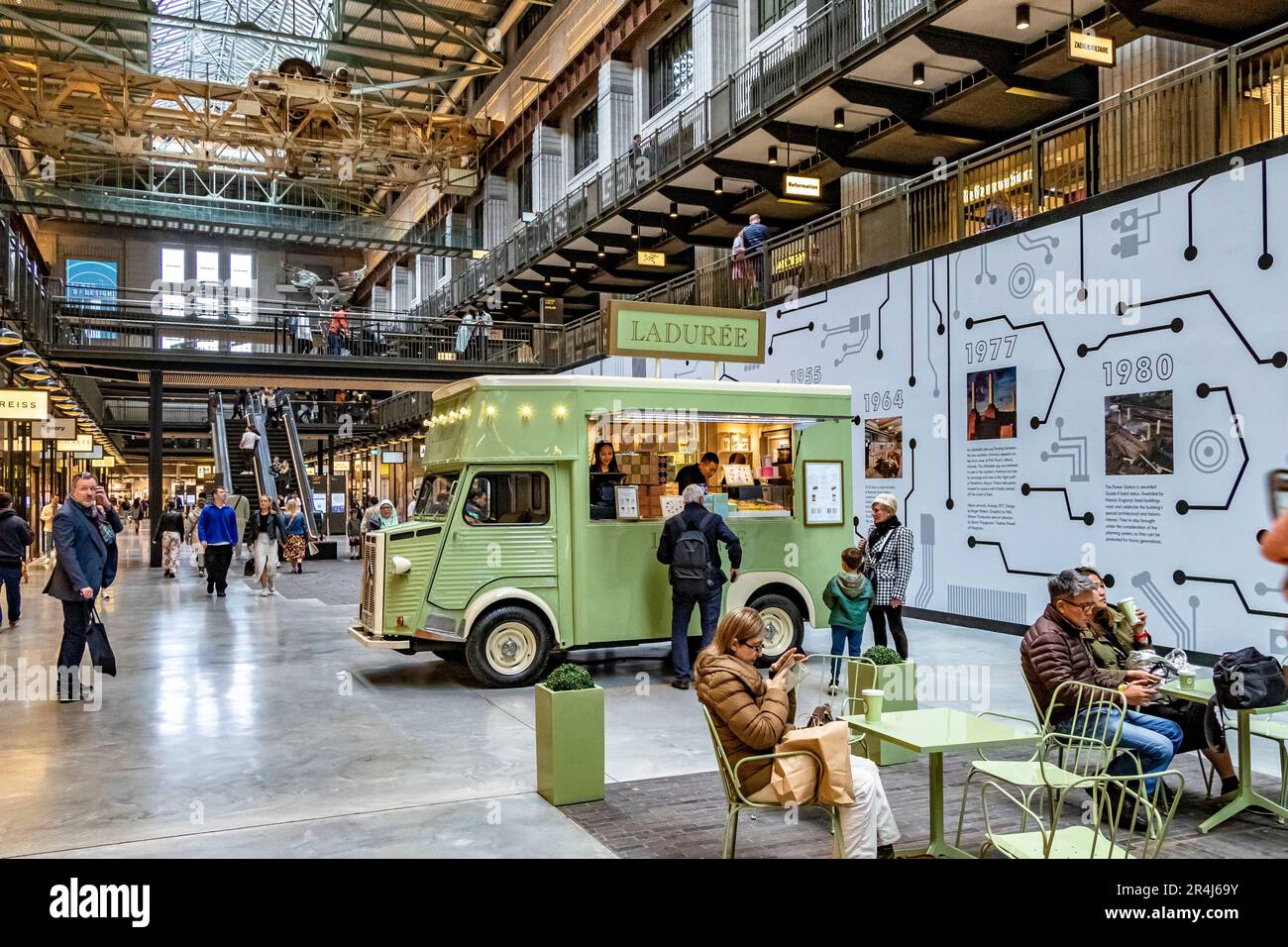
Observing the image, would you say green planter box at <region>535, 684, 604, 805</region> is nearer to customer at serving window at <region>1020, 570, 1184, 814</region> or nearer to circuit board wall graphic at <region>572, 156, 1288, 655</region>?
customer at serving window at <region>1020, 570, 1184, 814</region>

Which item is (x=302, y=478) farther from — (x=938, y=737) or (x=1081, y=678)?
(x=938, y=737)

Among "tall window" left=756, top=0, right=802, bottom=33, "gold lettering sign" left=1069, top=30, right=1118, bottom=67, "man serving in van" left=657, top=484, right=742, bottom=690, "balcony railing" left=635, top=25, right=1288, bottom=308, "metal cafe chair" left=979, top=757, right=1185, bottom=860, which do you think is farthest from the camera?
"tall window" left=756, top=0, right=802, bottom=33

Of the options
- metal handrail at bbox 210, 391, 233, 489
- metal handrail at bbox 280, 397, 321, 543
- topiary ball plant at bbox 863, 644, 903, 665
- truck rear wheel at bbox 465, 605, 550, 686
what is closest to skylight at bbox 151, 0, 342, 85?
metal handrail at bbox 210, 391, 233, 489

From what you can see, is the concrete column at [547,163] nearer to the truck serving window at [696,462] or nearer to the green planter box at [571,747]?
the truck serving window at [696,462]

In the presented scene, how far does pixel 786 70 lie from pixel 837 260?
3.91 meters

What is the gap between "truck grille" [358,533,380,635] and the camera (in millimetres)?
9727

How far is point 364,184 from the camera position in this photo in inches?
1672

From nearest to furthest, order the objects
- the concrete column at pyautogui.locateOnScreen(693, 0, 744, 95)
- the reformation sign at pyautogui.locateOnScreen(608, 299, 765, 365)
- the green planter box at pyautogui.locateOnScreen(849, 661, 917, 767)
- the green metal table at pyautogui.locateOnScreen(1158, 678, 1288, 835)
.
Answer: the green metal table at pyautogui.locateOnScreen(1158, 678, 1288, 835) < the green planter box at pyautogui.locateOnScreen(849, 661, 917, 767) < the reformation sign at pyautogui.locateOnScreen(608, 299, 765, 365) < the concrete column at pyautogui.locateOnScreen(693, 0, 744, 95)

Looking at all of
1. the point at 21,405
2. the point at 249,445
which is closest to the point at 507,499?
the point at 21,405

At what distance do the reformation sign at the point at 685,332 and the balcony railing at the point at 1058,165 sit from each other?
3.98m

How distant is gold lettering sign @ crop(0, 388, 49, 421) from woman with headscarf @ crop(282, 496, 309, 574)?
6.35 meters

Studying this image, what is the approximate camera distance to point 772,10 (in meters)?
21.7

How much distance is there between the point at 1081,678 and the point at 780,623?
5.57m
